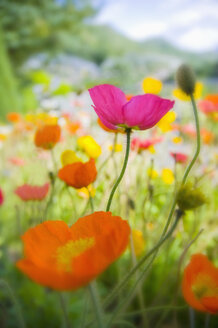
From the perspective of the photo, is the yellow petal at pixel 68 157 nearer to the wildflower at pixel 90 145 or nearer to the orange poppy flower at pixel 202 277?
the wildflower at pixel 90 145

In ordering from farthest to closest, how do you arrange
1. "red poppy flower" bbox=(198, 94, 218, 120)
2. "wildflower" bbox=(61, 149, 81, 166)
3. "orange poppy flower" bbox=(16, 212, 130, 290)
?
"red poppy flower" bbox=(198, 94, 218, 120) → "wildflower" bbox=(61, 149, 81, 166) → "orange poppy flower" bbox=(16, 212, 130, 290)

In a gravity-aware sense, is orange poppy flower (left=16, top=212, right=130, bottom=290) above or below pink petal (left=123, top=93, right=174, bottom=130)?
below

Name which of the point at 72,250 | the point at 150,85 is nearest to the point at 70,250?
the point at 72,250

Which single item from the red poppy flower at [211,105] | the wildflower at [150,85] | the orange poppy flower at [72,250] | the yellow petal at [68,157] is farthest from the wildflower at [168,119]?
the red poppy flower at [211,105]

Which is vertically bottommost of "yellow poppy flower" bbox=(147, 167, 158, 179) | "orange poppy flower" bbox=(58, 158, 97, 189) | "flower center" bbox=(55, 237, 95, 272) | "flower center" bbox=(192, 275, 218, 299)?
"flower center" bbox=(192, 275, 218, 299)

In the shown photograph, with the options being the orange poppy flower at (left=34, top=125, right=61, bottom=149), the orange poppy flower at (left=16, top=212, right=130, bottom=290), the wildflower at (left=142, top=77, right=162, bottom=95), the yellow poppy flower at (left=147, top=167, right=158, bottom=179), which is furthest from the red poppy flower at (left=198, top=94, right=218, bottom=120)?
the orange poppy flower at (left=16, top=212, right=130, bottom=290)

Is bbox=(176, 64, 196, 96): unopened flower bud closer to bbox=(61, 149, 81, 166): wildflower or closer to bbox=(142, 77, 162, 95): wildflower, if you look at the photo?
bbox=(142, 77, 162, 95): wildflower

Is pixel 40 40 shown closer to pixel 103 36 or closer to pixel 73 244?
pixel 73 244
